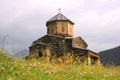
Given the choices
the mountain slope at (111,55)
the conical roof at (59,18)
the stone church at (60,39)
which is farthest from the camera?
the mountain slope at (111,55)

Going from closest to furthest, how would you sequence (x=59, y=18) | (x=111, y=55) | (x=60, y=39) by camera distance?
1. (x=60, y=39)
2. (x=59, y=18)
3. (x=111, y=55)

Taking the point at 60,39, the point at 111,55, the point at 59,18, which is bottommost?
the point at 111,55

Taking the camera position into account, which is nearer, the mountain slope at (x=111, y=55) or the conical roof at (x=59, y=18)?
the conical roof at (x=59, y=18)

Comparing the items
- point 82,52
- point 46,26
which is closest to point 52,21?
point 46,26

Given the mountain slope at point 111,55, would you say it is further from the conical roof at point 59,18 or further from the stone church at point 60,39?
the conical roof at point 59,18

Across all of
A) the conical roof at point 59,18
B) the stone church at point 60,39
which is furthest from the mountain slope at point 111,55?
the conical roof at point 59,18

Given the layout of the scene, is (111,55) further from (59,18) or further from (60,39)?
(60,39)

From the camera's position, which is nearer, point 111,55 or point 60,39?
point 60,39

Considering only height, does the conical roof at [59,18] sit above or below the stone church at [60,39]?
above

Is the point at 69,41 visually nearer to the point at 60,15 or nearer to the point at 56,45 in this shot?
the point at 56,45

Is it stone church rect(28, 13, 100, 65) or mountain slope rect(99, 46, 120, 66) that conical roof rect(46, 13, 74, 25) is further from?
mountain slope rect(99, 46, 120, 66)

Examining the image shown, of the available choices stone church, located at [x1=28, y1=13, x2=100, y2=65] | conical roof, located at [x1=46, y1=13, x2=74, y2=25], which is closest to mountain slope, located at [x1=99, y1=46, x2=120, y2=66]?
stone church, located at [x1=28, y1=13, x2=100, y2=65]

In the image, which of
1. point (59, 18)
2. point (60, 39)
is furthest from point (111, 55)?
point (60, 39)

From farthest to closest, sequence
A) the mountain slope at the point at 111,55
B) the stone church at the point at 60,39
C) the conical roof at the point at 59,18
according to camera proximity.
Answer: the mountain slope at the point at 111,55
the conical roof at the point at 59,18
the stone church at the point at 60,39
